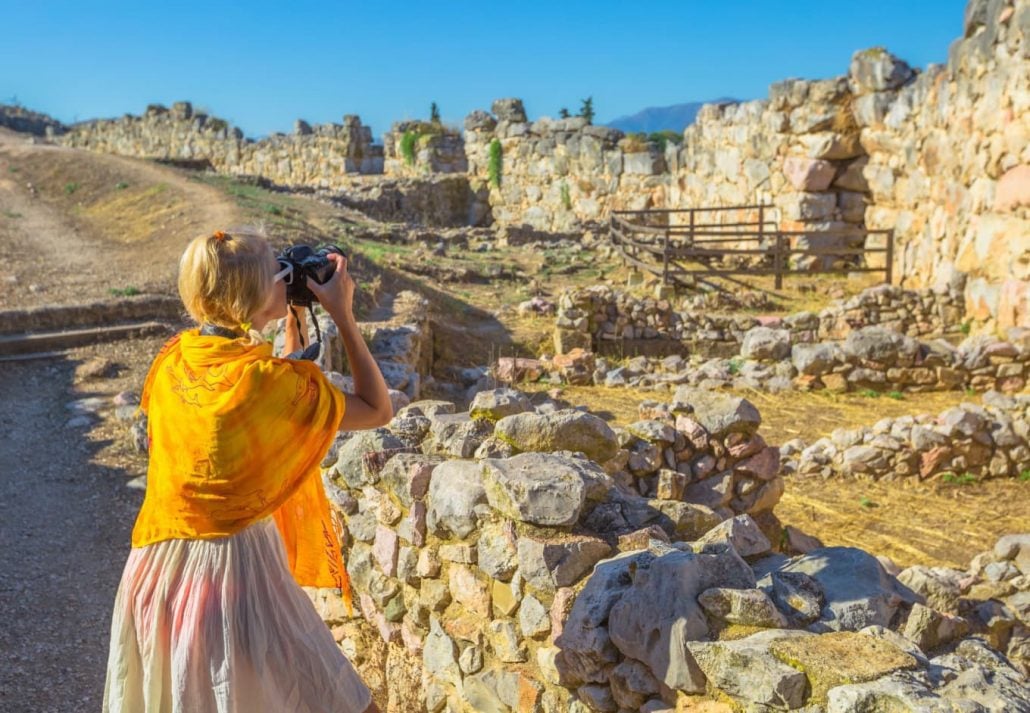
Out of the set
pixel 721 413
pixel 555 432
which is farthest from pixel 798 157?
pixel 555 432

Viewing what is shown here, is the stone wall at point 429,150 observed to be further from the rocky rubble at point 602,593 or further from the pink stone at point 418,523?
the pink stone at point 418,523

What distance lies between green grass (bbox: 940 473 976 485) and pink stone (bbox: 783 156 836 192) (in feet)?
34.6

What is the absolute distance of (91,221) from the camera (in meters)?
18.4

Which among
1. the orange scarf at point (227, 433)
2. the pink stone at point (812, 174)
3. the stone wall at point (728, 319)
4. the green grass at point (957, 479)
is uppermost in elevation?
the pink stone at point (812, 174)

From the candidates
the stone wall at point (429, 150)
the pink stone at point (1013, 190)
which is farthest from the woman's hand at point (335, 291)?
the stone wall at point (429, 150)

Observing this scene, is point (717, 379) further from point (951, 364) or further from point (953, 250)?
point (953, 250)

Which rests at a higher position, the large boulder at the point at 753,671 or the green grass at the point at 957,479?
Answer: the large boulder at the point at 753,671

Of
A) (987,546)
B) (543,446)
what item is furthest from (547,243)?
(543,446)

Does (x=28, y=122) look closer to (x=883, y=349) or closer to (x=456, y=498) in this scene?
(x=883, y=349)

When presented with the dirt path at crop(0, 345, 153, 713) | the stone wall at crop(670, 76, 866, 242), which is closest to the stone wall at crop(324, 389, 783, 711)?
the dirt path at crop(0, 345, 153, 713)

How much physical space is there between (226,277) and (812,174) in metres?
16.6

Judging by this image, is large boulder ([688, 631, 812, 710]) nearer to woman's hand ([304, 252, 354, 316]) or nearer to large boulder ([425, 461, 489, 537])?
large boulder ([425, 461, 489, 537])

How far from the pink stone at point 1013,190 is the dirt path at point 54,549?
10600mm

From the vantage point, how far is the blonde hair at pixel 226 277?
235cm
